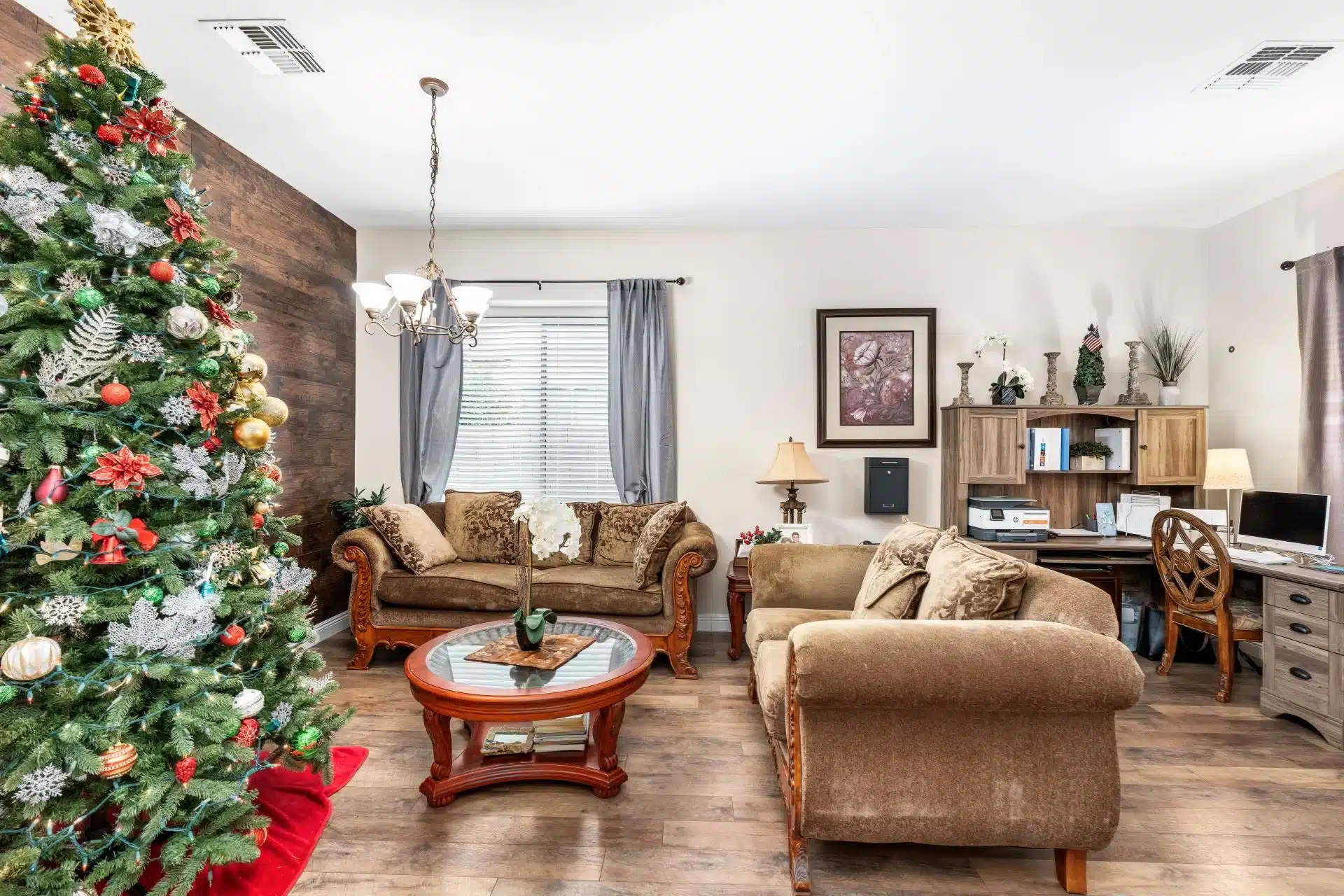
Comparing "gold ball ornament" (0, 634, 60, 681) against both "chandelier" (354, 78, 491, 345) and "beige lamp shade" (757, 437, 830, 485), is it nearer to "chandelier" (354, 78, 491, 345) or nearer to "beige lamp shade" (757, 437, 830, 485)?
"chandelier" (354, 78, 491, 345)

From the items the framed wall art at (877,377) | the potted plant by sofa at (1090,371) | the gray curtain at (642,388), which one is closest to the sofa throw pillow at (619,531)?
the gray curtain at (642,388)

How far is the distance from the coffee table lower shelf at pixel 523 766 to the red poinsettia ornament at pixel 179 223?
1595 mm

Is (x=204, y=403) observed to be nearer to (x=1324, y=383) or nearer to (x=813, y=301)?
(x=813, y=301)

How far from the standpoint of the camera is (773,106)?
2799 mm

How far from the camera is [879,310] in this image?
14.2ft

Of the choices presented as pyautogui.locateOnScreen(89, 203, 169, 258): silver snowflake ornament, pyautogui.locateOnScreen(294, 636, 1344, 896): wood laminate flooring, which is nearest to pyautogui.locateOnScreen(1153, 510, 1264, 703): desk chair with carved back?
pyautogui.locateOnScreen(294, 636, 1344, 896): wood laminate flooring

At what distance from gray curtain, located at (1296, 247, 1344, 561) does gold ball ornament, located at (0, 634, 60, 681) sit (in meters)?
4.89

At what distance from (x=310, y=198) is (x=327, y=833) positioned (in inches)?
140

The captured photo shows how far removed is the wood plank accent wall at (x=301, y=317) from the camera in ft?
10.7

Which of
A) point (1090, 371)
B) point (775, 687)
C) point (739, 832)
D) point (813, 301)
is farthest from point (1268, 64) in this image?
point (739, 832)

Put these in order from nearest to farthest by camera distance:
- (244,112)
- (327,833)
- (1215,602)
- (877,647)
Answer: (877,647)
(327,833)
(244,112)
(1215,602)

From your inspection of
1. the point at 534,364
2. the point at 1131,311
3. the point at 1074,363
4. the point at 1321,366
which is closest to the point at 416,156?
the point at 534,364

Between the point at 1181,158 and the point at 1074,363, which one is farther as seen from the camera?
the point at 1074,363

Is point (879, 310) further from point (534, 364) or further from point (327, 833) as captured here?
point (327, 833)
